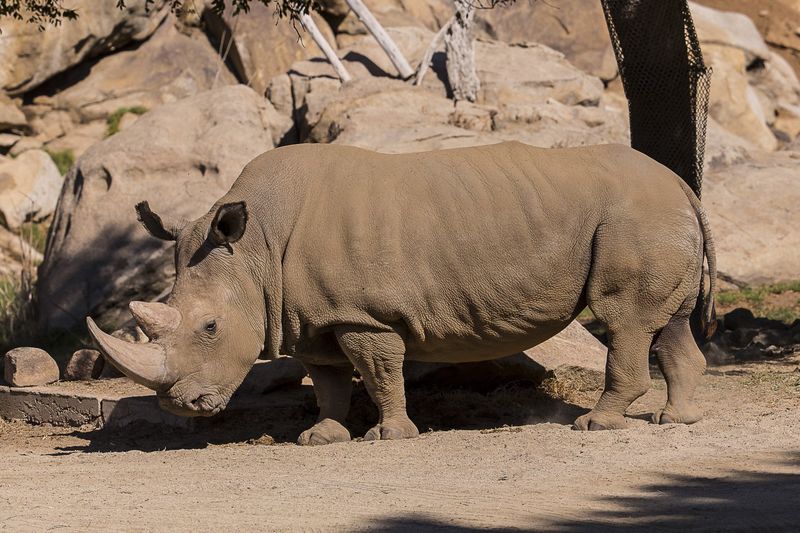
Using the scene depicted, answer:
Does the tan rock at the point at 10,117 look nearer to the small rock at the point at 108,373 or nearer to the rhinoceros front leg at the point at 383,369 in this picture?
the small rock at the point at 108,373

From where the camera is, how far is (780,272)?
15.0m

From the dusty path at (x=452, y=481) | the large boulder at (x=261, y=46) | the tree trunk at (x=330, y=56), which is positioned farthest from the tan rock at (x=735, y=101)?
the dusty path at (x=452, y=481)

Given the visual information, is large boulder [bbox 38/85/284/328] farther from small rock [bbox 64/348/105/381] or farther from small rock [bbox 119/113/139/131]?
small rock [bbox 119/113/139/131]

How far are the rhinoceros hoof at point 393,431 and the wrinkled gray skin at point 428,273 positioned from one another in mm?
10

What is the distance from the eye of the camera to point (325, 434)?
27.4 ft

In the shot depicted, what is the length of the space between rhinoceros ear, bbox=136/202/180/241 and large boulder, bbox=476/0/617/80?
14.6 m

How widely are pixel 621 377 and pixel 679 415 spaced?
1.51 ft

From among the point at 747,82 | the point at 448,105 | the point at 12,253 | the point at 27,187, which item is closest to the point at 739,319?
the point at 448,105

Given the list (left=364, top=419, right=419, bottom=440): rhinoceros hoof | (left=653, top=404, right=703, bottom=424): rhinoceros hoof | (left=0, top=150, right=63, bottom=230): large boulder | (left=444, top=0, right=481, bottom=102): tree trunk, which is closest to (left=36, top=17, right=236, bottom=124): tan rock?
(left=0, top=150, right=63, bottom=230): large boulder

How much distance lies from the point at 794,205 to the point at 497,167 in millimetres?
8463

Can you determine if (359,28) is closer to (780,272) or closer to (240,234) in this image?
(780,272)

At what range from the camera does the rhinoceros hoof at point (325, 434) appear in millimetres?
8328

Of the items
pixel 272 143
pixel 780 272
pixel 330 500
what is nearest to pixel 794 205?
pixel 780 272

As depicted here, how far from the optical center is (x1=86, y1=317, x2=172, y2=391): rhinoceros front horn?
7742mm
